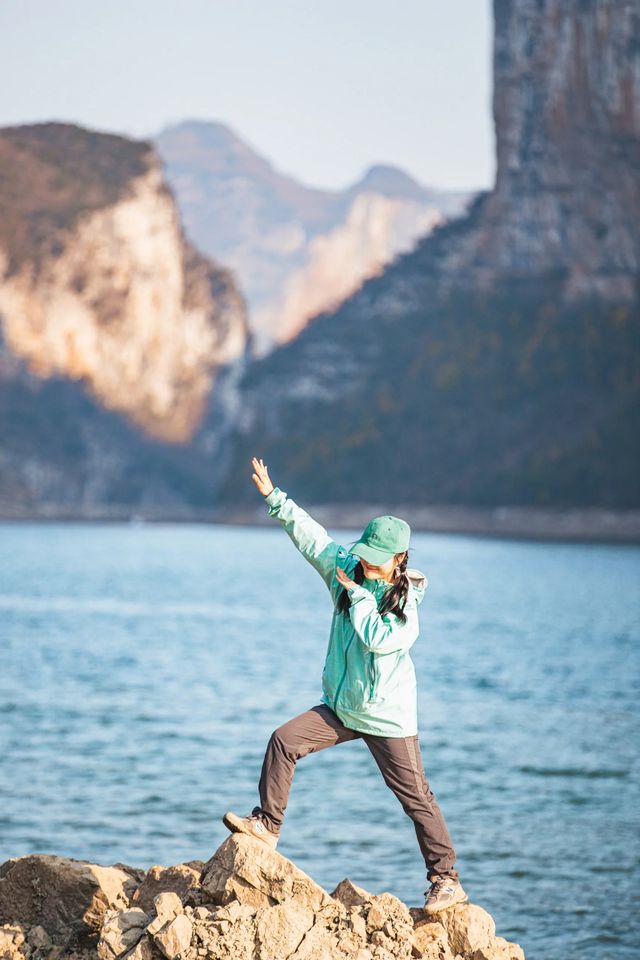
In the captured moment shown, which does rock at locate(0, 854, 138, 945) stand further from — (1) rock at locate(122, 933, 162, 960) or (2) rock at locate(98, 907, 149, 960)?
(1) rock at locate(122, 933, 162, 960)

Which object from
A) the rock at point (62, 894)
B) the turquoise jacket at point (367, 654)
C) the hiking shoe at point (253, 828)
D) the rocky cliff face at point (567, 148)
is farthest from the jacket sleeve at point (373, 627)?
the rocky cliff face at point (567, 148)

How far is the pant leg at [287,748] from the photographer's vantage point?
8.31m

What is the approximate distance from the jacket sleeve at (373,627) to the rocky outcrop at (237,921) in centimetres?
124

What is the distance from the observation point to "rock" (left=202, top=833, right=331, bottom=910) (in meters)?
8.09

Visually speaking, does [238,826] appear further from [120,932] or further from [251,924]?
[120,932]

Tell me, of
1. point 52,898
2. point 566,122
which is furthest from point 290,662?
point 566,122

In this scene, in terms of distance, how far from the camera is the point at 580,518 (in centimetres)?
14612

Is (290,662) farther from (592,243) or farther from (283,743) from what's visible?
(592,243)

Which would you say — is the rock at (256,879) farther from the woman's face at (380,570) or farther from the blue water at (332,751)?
the blue water at (332,751)

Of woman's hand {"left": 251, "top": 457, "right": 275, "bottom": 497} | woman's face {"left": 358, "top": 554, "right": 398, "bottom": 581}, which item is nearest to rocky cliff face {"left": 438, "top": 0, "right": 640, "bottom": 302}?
woman's hand {"left": 251, "top": 457, "right": 275, "bottom": 497}

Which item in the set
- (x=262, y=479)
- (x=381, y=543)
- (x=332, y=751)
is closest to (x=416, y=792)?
(x=381, y=543)

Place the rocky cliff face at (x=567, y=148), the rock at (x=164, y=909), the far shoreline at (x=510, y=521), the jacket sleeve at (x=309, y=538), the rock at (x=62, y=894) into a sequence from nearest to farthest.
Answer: the rock at (x=164, y=909) → the jacket sleeve at (x=309, y=538) → the rock at (x=62, y=894) → the far shoreline at (x=510, y=521) → the rocky cliff face at (x=567, y=148)

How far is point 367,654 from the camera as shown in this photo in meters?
8.30

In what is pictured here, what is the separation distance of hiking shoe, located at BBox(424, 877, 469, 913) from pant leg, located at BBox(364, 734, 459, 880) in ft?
0.15
